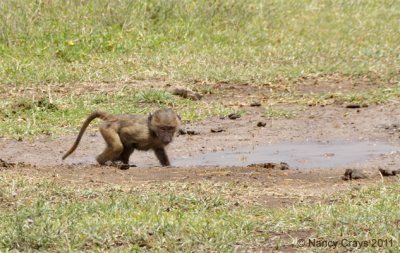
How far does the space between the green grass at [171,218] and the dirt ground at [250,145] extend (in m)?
0.33

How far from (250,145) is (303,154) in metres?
0.64

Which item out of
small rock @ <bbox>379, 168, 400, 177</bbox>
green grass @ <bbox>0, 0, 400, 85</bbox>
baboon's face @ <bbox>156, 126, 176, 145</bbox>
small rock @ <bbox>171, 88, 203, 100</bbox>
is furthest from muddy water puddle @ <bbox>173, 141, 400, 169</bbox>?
green grass @ <bbox>0, 0, 400, 85</bbox>

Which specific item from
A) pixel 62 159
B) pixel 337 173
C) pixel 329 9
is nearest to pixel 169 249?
pixel 337 173

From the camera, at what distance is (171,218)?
6906mm

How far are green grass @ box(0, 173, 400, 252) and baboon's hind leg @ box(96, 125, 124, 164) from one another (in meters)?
1.66

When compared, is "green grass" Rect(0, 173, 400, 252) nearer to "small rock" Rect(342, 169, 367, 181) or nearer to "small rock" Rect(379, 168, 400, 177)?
"small rock" Rect(342, 169, 367, 181)

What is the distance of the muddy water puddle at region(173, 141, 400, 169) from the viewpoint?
32.8ft

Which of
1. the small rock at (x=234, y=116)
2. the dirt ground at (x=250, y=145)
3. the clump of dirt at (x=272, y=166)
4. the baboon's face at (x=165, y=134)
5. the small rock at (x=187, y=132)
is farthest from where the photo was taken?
the small rock at (x=234, y=116)

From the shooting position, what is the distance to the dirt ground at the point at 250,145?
841cm

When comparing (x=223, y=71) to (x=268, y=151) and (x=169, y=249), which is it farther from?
(x=169, y=249)

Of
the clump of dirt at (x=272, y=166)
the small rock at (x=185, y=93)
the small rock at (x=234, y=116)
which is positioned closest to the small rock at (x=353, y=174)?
the clump of dirt at (x=272, y=166)

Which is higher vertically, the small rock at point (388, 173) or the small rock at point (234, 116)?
the small rock at point (234, 116)

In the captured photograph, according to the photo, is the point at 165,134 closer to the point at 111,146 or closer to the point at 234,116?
the point at 111,146

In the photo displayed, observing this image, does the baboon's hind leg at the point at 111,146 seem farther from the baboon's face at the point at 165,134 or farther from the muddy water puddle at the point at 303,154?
the muddy water puddle at the point at 303,154
